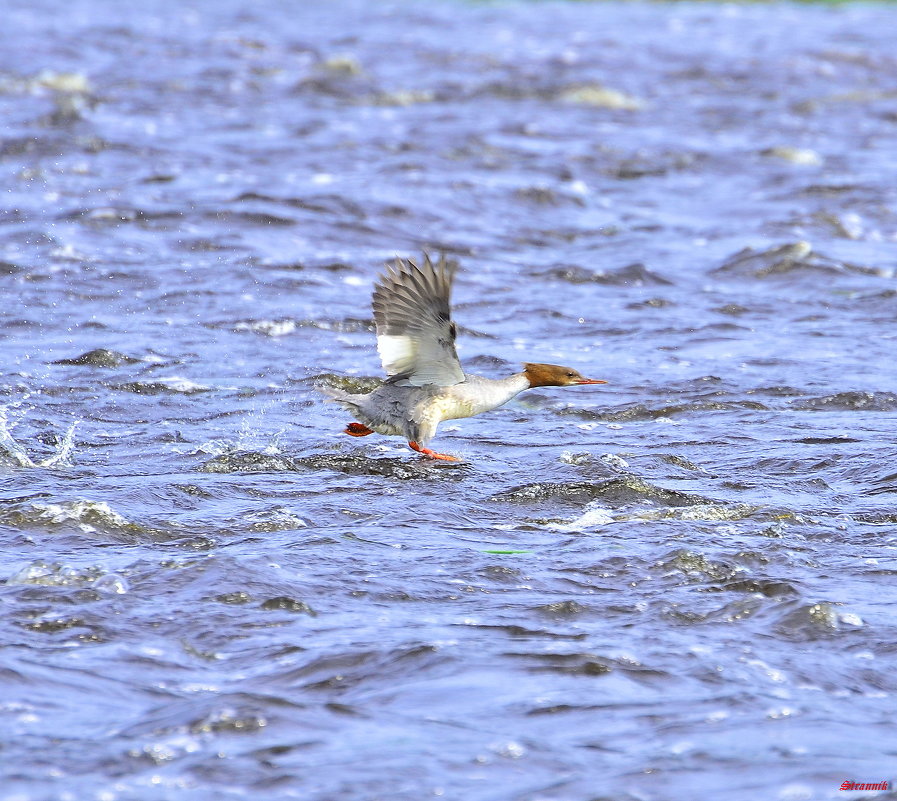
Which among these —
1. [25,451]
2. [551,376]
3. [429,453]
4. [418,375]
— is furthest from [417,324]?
[25,451]

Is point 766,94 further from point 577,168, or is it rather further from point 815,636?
point 815,636

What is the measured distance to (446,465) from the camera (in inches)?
260

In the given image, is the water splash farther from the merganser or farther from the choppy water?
the merganser

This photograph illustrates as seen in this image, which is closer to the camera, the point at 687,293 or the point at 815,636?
the point at 815,636

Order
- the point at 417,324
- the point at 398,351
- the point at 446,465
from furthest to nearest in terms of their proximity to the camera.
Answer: the point at 446,465, the point at 398,351, the point at 417,324

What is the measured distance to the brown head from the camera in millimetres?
7059

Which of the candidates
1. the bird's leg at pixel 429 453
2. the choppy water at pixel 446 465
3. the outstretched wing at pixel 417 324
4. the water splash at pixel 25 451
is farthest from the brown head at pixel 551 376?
the water splash at pixel 25 451

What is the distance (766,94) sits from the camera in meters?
18.9

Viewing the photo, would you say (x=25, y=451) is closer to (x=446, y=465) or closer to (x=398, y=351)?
(x=398, y=351)

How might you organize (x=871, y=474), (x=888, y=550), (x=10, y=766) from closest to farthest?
(x=10, y=766), (x=888, y=550), (x=871, y=474)

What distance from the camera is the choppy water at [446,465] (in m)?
3.84

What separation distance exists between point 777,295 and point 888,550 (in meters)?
5.14

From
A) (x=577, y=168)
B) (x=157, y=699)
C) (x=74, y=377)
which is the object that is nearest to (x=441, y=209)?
(x=577, y=168)

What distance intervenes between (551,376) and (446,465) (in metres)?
0.87
